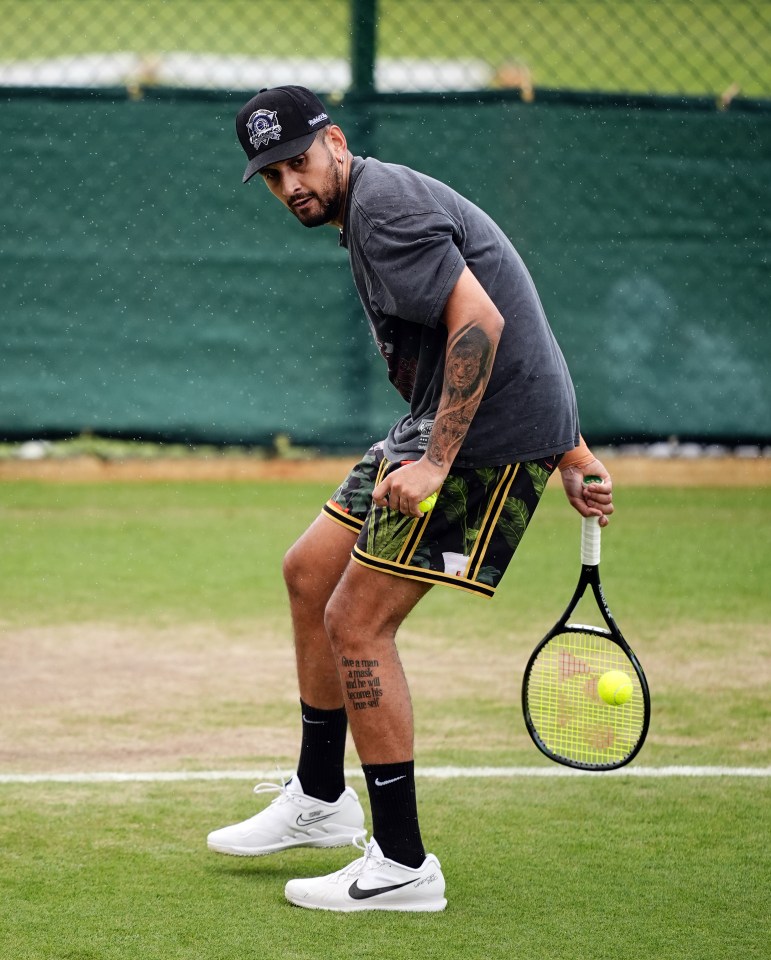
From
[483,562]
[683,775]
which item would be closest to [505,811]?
[683,775]

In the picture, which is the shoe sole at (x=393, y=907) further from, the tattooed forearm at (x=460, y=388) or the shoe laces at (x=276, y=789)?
the tattooed forearm at (x=460, y=388)

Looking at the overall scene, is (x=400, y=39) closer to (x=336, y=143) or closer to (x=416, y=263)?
(x=336, y=143)

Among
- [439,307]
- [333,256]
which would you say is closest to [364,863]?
[439,307]

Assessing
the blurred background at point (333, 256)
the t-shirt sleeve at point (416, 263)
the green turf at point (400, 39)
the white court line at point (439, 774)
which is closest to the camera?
the t-shirt sleeve at point (416, 263)

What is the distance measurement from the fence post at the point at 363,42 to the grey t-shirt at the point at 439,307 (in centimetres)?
468

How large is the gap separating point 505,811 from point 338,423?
4226mm

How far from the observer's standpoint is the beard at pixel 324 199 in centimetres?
320

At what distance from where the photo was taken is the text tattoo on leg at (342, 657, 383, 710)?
3.21 m

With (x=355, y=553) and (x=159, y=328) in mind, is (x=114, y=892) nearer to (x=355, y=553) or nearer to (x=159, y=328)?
(x=355, y=553)

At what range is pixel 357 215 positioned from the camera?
3.08 m

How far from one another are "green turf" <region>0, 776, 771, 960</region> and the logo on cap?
1.66m

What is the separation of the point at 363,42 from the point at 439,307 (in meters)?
5.13

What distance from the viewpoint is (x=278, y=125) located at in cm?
315

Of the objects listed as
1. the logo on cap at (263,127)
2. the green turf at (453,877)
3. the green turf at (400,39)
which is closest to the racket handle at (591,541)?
the green turf at (453,877)
